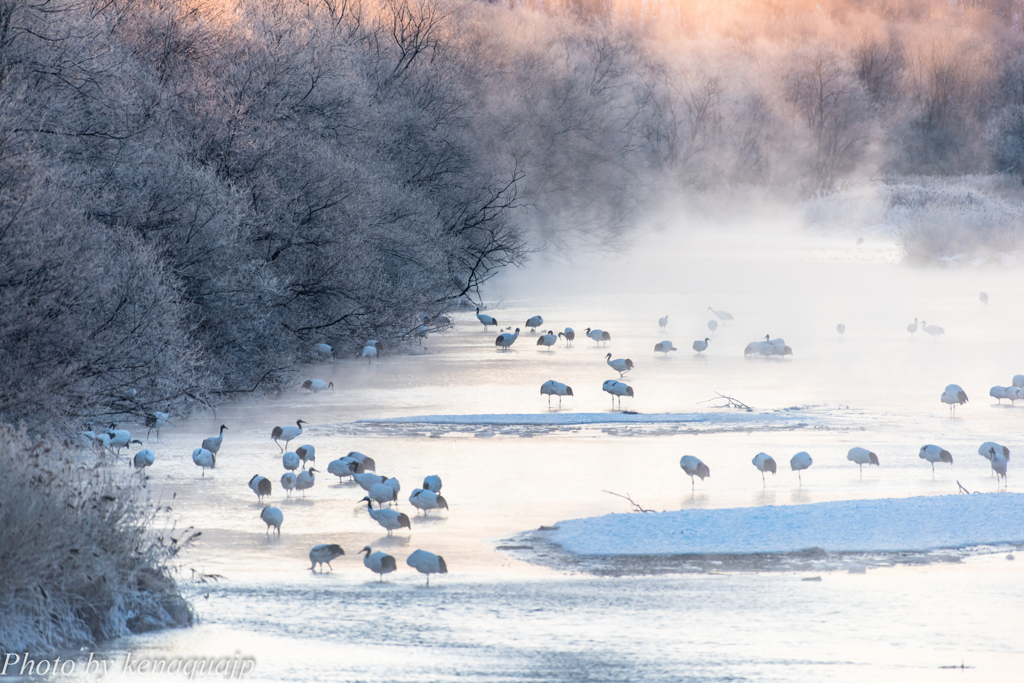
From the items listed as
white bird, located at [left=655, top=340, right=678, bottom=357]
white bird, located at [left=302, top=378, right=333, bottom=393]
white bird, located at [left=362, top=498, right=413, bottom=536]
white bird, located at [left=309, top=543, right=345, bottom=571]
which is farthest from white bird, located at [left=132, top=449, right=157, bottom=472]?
white bird, located at [left=655, top=340, right=678, bottom=357]

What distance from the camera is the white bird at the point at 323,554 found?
884cm

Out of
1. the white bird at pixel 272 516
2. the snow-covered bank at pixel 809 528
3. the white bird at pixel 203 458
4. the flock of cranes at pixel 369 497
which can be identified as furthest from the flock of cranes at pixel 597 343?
the white bird at pixel 272 516

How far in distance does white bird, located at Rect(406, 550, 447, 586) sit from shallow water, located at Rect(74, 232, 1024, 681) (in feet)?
0.34

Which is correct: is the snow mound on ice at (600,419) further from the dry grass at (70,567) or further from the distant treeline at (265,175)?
the dry grass at (70,567)

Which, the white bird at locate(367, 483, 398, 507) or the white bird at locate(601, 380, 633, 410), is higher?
the white bird at locate(601, 380, 633, 410)

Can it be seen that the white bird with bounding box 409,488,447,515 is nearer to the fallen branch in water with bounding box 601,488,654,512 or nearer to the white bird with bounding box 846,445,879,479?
the fallen branch in water with bounding box 601,488,654,512

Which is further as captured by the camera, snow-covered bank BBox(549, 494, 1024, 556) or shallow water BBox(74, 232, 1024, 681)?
snow-covered bank BBox(549, 494, 1024, 556)

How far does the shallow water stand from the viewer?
695 cm

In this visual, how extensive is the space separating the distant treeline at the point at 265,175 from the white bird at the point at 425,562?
540 cm

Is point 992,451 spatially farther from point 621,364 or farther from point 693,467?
point 621,364

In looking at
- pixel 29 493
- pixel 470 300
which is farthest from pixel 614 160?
pixel 29 493

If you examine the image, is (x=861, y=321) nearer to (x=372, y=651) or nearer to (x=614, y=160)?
(x=614, y=160)

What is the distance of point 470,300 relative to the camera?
3431 centimetres

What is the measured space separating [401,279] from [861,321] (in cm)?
1070
